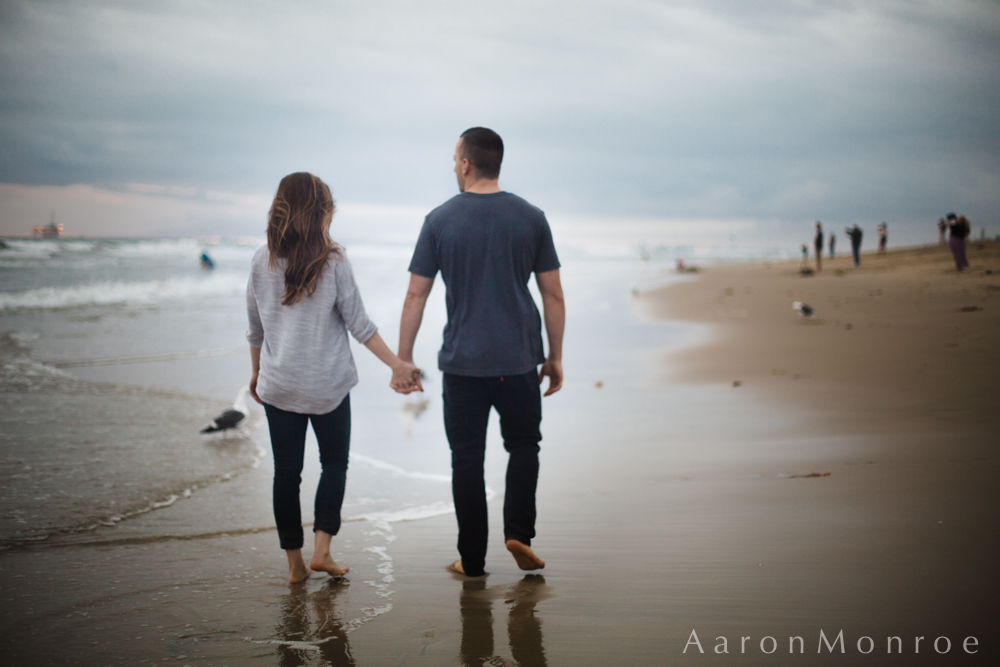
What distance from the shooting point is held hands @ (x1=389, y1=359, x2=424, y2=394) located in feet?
9.82

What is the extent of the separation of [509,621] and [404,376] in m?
Result: 1.11

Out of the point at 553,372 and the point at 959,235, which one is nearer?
the point at 553,372

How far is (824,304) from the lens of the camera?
589 inches

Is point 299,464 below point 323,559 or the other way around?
the other way around

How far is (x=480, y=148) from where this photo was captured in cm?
297

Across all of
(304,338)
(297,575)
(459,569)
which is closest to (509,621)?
(459,569)

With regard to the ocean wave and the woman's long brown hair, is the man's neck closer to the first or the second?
the woman's long brown hair

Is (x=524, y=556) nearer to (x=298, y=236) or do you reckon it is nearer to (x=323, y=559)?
(x=323, y=559)

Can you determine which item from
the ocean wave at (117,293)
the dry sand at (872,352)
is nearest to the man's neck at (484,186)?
the dry sand at (872,352)

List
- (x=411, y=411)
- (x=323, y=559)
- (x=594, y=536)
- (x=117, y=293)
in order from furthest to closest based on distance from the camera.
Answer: (x=117, y=293) < (x=411, y=411) < (x=594, y=536) < (x=323, y=559)

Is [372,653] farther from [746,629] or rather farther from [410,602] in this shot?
[746,629]

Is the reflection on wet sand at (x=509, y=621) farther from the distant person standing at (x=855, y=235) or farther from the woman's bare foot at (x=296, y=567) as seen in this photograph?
the distant person standing at (x=855, y=235)

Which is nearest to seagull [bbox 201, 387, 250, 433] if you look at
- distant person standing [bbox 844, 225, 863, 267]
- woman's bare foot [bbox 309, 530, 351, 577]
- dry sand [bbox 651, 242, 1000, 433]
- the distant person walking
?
woman's bare foot [bbox 309, 530, 351, 577]

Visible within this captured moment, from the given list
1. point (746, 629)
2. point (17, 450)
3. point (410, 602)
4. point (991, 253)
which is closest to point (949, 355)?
point (746, 629)
